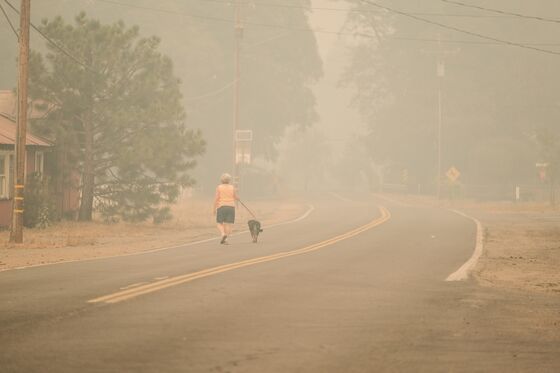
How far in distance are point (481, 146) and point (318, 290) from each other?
5960 centimetres

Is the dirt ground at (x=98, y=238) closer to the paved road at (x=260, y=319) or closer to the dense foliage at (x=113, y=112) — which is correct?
the dense foliage at (x=113, y=112)

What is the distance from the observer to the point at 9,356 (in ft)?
26.9

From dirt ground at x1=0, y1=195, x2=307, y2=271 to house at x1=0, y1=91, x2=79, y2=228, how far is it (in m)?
1.35

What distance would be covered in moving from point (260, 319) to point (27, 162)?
21581mm

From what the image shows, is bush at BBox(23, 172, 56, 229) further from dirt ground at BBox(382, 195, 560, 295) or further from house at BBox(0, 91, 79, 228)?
dirt ground at BBox(382, 195, 560, 295)

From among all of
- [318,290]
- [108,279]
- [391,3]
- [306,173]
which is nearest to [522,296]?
[318,290]

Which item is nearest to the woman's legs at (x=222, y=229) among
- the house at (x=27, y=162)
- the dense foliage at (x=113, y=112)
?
the dense foliage at (x=113, y=112)

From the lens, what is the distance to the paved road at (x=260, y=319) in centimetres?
827

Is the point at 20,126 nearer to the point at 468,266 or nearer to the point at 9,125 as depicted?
the point at 9,125

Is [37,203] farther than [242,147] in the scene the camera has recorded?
No

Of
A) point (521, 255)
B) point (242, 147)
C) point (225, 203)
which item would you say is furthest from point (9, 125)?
point (521, 255)

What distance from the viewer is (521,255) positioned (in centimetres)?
2178

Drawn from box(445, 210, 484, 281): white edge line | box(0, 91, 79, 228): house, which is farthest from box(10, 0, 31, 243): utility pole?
box(445, 210, 484, 281): white edge line

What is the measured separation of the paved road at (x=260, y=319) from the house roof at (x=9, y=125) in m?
11.8
